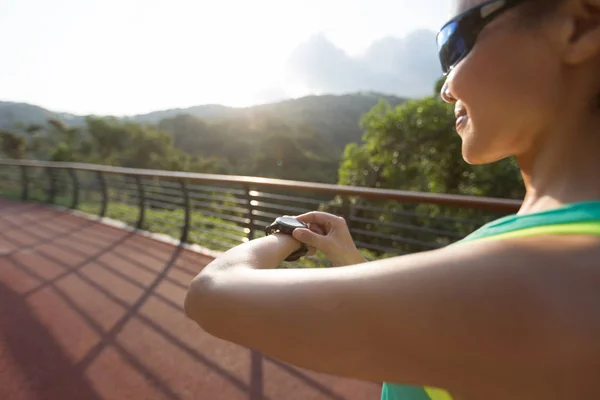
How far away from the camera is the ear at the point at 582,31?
52cm

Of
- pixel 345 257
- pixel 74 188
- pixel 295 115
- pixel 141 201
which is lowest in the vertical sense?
pixel 74 188

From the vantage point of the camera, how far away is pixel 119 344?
A: 2928mm

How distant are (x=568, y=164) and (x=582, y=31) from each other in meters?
0.17

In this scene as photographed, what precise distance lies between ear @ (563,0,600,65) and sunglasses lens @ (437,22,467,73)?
0.15 m

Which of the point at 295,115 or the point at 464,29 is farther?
the point at 295,115

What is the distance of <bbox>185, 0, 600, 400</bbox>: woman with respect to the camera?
0.38 m

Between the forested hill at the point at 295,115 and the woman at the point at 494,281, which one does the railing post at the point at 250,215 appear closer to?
the woman at the point at 494,281

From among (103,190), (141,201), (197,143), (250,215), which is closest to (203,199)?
(141,201)

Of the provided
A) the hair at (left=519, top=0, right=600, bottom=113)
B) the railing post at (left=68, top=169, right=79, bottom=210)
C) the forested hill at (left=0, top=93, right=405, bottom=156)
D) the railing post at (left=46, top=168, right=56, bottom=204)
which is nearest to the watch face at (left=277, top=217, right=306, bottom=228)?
the hair at (left=519, top=0, right=600, bottom=113)

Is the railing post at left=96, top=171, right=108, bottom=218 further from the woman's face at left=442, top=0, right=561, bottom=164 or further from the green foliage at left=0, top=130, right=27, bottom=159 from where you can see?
the green foliage at left=0, top=130, right=27, bottom=159

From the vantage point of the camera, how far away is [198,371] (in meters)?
2.64

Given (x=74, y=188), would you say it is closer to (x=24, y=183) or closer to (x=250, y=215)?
(x=24, y=183)

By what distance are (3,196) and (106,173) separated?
6.36 metres

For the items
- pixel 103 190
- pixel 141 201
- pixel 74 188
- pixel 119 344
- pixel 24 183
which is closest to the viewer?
pixel 119 344
